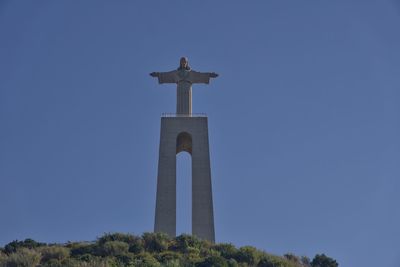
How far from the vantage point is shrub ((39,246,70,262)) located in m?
37.7

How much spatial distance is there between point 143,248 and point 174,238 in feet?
8.81

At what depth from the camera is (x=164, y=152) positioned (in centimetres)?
4775

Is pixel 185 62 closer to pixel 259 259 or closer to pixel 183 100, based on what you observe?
pixel 183 100

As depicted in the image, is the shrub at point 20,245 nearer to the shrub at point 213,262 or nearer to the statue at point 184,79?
the shrub at point 213,262

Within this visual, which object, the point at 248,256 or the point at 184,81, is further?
the point at 184,81

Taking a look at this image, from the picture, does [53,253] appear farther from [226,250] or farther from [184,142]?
[184,142]

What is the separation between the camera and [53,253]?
125 ft

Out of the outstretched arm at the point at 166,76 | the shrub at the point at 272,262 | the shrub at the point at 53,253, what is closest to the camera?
the shrub at the point at 53,253

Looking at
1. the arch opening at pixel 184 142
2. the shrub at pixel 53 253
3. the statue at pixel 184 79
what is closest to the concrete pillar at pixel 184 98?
the statue at pixel 184 79

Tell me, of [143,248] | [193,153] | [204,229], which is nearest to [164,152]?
[193,153]

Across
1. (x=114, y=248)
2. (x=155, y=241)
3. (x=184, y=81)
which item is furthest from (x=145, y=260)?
(x=184, y=81)

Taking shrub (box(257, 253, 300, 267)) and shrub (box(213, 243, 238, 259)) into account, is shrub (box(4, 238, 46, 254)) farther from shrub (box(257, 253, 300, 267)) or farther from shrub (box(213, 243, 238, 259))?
shrub (box(257, 253, 300, 267))

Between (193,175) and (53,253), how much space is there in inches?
443

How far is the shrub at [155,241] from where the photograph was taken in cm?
4009
